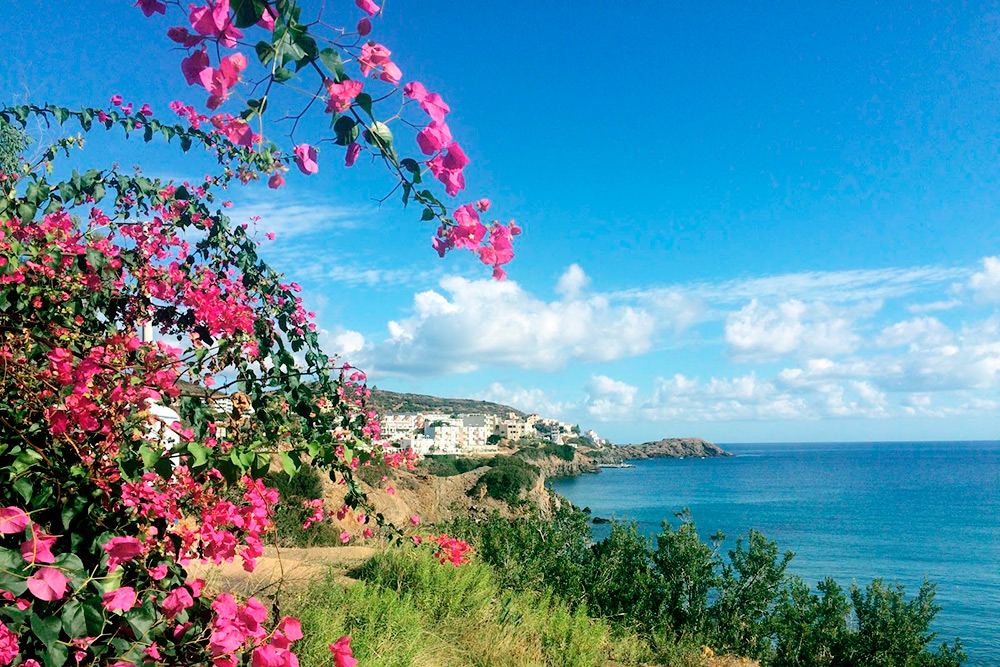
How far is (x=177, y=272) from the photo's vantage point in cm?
336

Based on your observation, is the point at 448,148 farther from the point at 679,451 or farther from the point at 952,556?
the point at 679,451

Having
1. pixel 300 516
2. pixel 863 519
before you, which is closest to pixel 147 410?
pixel 300 516

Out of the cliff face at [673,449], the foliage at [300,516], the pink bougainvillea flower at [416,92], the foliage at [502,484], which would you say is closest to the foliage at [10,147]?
the pink bougainvillea flower at [416,92]

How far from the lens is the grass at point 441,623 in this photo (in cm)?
409

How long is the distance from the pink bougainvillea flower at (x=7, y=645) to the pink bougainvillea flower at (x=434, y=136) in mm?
1279

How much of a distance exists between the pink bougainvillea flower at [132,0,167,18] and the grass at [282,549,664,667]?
3.39 metres

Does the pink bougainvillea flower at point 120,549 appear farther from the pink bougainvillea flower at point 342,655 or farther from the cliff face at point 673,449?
the cliff face at point 673,449

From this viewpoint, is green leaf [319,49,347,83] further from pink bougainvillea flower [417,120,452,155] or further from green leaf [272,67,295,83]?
pink bougainvillea flower [417,120,452,155]

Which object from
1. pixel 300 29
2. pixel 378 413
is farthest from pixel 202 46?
pixel 378 413

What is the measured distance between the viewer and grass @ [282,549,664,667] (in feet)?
13.4

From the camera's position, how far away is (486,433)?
95.1m

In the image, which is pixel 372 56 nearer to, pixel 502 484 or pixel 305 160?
pixel 305 160

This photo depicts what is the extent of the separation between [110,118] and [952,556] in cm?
3747

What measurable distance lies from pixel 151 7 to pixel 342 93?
384 millimetres
